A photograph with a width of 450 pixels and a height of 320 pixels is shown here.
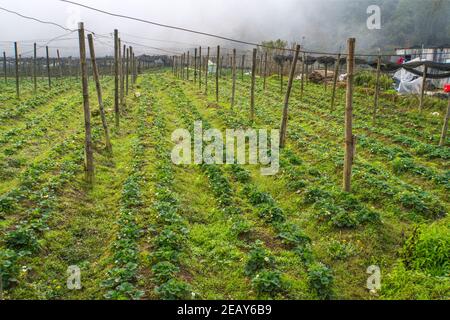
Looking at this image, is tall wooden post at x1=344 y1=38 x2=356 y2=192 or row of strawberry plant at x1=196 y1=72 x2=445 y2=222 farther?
tall wooden post at x1=344 y1=38 x2=356 y2=192

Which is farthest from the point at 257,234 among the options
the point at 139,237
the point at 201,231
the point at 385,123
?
the point at 385,123

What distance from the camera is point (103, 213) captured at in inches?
410

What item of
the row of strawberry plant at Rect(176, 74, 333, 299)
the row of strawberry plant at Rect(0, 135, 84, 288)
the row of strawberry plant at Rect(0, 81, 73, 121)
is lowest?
the row of strawberry plant at Rect(176, 74, 333, 299)

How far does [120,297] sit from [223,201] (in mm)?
5003

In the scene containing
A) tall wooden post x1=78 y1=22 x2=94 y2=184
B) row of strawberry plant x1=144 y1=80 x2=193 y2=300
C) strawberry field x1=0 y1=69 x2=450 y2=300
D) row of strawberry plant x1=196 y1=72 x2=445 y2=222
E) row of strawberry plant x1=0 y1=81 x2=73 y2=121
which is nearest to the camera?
row of strawberry plant x1=144 y1=80 x2=193 y2=300

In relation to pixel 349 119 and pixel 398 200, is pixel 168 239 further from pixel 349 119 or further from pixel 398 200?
pixel 398 200

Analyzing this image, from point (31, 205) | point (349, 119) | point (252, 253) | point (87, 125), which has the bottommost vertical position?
point (252, 253)

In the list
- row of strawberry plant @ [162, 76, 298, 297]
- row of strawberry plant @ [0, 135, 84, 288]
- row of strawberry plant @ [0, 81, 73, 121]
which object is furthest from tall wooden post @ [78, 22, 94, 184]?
row of strawberry plant @ [0, 81, 73, 121]

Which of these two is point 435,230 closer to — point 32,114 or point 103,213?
point 103,213

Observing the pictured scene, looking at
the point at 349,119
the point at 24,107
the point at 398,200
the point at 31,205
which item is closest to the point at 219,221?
the point at 349,119

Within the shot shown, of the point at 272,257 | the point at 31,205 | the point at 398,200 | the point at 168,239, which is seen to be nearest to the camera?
the point at 272,257

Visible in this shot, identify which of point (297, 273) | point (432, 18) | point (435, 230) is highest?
point (432, 18)

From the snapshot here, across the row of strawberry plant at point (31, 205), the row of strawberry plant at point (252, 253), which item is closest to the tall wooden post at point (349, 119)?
the row of strawberry plant at point (252, 253)

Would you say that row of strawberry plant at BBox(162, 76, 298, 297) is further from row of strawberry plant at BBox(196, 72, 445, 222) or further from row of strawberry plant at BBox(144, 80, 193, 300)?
row of strawberry plant at BBox(196, 72, 445, 222)
